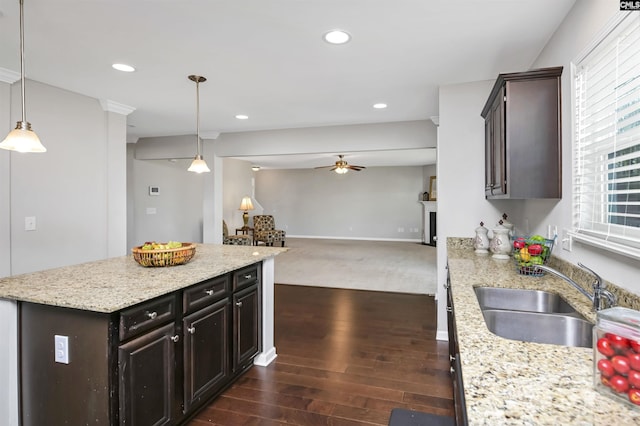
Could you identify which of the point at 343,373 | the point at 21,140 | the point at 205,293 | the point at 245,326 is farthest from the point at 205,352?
the point at 21,140

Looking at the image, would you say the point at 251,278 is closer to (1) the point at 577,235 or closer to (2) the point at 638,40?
(1) the point at 577,235

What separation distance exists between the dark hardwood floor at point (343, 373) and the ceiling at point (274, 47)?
8.07ft

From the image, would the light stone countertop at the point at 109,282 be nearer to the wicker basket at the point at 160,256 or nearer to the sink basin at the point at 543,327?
the wicker basket at the point at 160,256

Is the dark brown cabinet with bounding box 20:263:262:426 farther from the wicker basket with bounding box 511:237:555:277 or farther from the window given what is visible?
the window

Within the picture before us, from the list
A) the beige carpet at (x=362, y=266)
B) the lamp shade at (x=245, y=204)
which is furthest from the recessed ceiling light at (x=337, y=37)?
the lamp shade at (x=245, y=204)

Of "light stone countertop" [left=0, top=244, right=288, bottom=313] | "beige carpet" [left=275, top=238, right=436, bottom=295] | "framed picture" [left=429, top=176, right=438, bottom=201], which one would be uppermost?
"framed picture" [left=429, top=176, right=438, bottom=201]

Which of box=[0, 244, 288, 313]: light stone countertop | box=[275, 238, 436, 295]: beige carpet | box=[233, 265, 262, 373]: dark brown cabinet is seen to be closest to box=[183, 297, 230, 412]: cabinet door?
box=[233, 265, 262, 373]: dark brown cabinet

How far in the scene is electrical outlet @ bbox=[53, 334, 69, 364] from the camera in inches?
64.9

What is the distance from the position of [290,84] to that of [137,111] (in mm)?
2266

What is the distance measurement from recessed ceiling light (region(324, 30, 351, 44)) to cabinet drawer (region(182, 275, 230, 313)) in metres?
1.79

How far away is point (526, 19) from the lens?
85.5 inches

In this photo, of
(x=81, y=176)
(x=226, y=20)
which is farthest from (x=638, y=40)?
(x=81, y=176)

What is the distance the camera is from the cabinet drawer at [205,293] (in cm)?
204

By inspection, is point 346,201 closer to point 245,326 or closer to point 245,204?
point 245,204
